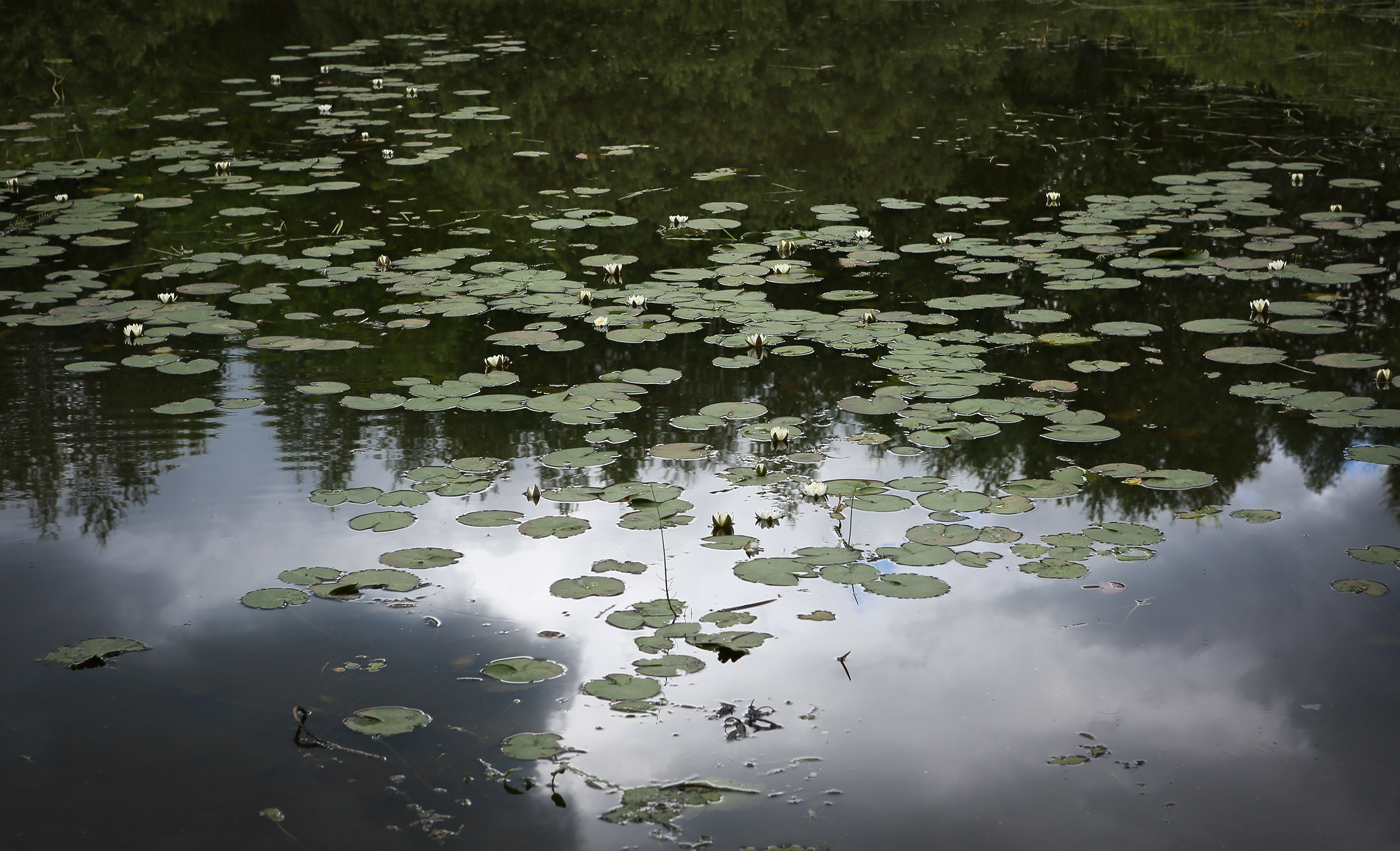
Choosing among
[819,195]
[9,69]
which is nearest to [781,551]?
[819,195]

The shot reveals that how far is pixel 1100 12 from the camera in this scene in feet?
43.9

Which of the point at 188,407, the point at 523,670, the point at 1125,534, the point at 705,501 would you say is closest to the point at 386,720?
the point at 523,670

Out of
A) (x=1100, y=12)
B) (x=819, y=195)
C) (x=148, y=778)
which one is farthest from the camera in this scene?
(x=1100, y=12)

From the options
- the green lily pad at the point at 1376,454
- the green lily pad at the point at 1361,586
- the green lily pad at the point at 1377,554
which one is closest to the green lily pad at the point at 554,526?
the green lily pad at the point at 1361,586

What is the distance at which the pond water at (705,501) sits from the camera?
6.80 feet

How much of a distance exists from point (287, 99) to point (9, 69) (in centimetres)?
409

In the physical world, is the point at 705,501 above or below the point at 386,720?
above

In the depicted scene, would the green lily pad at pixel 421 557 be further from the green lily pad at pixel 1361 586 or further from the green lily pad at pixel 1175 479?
the green lily pad at pixel 1361 586

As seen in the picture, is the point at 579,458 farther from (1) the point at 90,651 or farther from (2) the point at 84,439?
(2) the point at 84,439

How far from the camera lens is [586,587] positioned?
2.63m

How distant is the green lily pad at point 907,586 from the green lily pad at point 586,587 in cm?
61

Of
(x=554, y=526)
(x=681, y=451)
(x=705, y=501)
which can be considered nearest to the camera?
(x=554, y=526)

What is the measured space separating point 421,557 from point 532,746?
82cm

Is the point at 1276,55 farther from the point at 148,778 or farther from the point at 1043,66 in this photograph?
the point at 148,778
